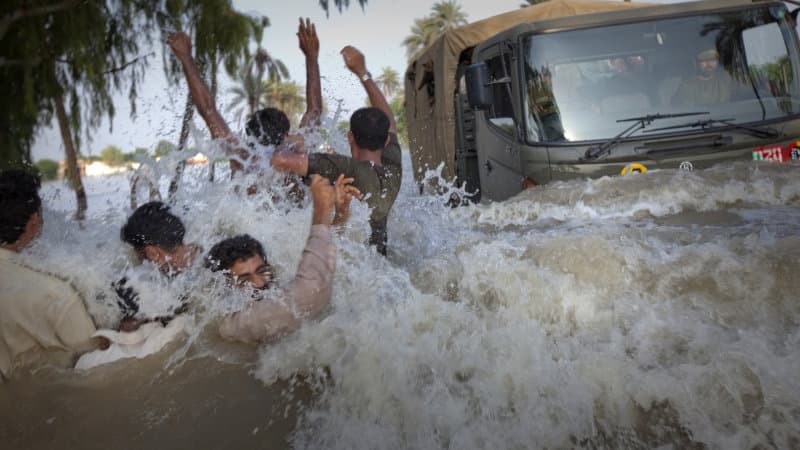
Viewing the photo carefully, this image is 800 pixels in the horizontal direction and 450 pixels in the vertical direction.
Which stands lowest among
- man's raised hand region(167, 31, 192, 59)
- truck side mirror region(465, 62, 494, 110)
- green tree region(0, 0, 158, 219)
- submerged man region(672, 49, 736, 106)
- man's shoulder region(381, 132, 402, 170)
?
man's shoulder region(381, 132, 402, 170)

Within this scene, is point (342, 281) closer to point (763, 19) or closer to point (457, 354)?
point (457, 354)

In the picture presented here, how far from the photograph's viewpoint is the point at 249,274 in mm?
2924

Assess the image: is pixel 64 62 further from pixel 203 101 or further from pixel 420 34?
pixel 420 34

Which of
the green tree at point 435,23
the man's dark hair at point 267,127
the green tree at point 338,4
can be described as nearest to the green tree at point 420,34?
the green tree at point 435,23

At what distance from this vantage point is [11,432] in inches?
102

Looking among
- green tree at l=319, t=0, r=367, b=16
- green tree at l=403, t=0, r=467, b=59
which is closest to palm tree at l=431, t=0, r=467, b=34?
green tree at l=403, t=0, r=467, b=59

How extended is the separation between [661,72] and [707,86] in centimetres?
35

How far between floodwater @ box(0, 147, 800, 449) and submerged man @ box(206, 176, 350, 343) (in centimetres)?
8

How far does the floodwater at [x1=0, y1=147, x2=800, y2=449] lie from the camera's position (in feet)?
7.36

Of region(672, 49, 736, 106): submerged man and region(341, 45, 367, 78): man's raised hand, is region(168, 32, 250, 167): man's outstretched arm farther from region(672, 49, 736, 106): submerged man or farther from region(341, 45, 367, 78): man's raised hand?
region(672, 49, 736, 106): submerged man

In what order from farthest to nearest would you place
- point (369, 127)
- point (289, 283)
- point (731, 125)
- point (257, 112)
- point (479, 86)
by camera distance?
1. point (479, 86)
2. point (731, 125)
3. point (257, 112)
4. point (369, 127)
5. point (289, 283)

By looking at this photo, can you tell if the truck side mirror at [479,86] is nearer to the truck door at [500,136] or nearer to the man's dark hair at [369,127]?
the truck door at [500,136]

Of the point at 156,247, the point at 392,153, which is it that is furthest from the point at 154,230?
the point at 392,153

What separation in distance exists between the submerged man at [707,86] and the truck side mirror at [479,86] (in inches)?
56.7
